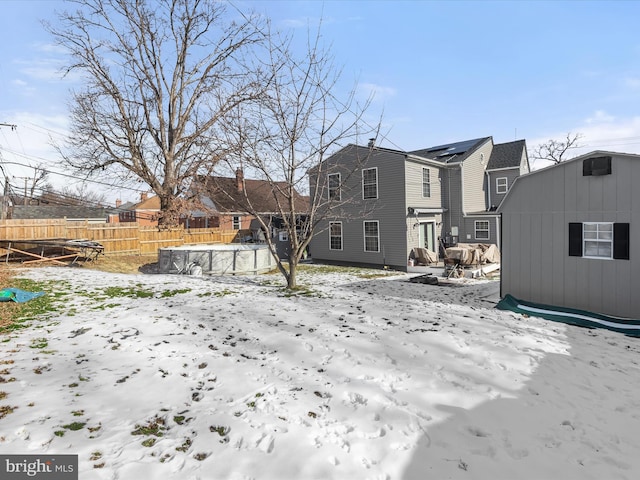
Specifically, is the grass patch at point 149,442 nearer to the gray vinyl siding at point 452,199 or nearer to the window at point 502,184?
the gray vinyl siding at point 452,199

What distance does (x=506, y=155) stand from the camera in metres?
24.4

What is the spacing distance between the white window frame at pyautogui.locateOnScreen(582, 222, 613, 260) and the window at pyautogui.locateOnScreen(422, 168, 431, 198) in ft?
35.5

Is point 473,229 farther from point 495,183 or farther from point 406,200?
point 406,200

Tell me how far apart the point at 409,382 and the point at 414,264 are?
14596 mm

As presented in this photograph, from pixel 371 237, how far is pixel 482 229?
7182 millimetres

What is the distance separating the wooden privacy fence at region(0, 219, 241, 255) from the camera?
18.1 metres

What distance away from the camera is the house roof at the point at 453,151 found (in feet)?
73.3

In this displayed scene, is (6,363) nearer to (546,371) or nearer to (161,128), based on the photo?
(546,371)

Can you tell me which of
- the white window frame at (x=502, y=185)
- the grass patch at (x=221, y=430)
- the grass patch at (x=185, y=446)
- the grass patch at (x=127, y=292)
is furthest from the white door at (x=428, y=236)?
the grass patch at (x=185, y=446)

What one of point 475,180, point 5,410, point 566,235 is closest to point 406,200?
point 475,180

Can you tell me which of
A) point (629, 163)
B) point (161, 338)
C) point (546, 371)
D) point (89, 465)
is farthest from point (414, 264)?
point (89, 465)

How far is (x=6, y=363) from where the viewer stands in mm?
4969

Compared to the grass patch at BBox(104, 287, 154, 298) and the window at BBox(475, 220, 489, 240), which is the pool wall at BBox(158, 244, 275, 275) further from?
the window at BBox(475, 220, 489, 240)
